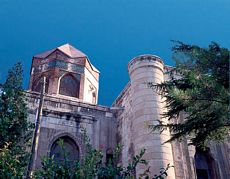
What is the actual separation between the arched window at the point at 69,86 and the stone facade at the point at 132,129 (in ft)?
13.6

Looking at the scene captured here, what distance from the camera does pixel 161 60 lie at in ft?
38.7

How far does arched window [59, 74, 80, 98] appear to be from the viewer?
17906 mm

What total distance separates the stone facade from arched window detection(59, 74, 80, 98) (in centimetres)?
415

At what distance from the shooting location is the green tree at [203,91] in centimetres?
604

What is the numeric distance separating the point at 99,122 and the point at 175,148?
4.30 metres

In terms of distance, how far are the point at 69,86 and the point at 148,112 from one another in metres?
9.06

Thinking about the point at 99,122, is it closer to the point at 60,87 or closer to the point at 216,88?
the point at 60,87

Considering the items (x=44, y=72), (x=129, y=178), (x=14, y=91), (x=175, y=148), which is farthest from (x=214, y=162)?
(x=44, y=72)

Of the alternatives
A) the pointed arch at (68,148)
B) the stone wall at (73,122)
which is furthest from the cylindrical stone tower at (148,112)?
the pointed arch at (68,148)

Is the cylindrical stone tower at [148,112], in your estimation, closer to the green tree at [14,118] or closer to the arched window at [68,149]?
the arched window at [68,149]

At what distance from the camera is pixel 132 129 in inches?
436

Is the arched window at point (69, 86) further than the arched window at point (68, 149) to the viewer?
Yes

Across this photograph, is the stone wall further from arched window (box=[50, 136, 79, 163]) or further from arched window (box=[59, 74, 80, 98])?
arched window (box=[59, 74, 80, 98])

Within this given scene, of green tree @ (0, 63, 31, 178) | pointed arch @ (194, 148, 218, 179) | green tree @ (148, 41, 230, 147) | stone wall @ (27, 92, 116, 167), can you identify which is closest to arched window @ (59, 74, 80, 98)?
stone wall @ (27, 92, 116, 167)
